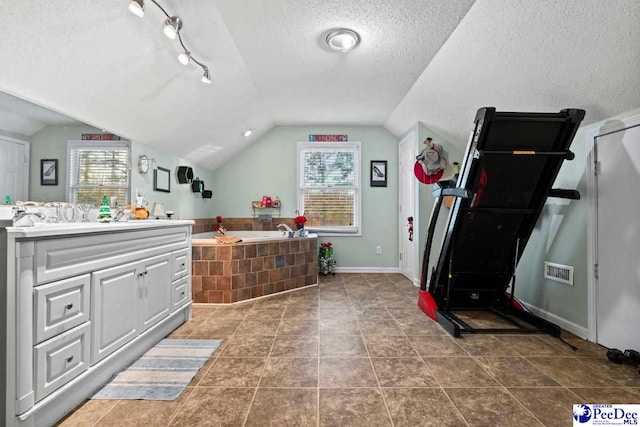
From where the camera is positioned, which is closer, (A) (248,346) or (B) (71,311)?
(B) (71,311)

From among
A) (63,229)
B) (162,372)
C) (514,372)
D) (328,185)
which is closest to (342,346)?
(514,372)

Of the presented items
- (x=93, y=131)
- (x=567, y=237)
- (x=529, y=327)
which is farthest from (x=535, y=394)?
(x=93, y=131)

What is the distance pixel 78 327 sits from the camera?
1401 mm

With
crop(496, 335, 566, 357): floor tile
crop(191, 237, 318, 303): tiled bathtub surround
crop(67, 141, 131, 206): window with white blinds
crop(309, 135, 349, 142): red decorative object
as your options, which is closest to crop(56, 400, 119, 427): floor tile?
crop(67, 141, 131, 206): window with white blinds

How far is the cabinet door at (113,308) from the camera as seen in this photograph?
1518 mm

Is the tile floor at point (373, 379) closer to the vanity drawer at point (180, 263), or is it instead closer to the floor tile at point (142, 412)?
the floor tile at point (142, 412)

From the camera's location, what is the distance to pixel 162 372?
1765mm

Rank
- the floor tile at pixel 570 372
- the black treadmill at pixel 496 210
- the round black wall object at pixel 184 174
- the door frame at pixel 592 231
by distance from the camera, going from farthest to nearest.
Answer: the round black wall object at pixel 184 174 < the door frame at pixel 592 231 < the black treadmill at pixel 496 210 < the floor tile at pixel 570 372

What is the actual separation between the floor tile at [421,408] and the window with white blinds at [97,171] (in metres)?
2.47

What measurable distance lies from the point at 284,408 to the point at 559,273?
252 centimetres

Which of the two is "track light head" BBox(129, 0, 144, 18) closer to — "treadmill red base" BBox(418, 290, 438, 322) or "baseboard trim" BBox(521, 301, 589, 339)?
"treadmill red base" BBox(418, 290, 438, 322)

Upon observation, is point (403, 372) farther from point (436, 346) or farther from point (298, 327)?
point (298, 327)

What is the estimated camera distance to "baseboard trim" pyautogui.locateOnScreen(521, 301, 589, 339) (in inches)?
88.5

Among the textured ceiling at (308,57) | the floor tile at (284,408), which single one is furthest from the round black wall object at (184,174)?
the floor tile at (284,408)
